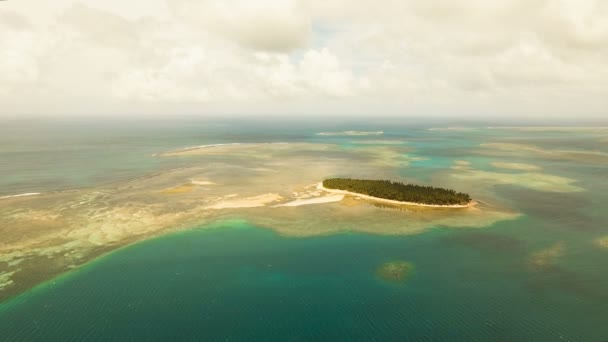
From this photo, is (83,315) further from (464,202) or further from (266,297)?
(464,202)

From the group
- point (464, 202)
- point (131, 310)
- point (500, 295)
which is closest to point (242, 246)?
point (131, 310)

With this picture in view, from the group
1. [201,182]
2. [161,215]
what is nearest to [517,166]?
[201,182]

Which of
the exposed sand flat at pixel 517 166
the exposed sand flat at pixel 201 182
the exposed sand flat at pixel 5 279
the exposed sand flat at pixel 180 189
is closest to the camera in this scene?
the exposed sand flat at pixel 5 279

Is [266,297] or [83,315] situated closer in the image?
[83,315]

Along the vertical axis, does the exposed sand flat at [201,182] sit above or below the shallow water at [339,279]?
above

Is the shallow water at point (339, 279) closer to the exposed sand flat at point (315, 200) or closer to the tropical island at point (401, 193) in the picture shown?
the exposed sand flat at point (315, 200)

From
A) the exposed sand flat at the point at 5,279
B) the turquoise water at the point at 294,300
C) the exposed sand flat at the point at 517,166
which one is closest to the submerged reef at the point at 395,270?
the turquoise water at the point at 294,300
